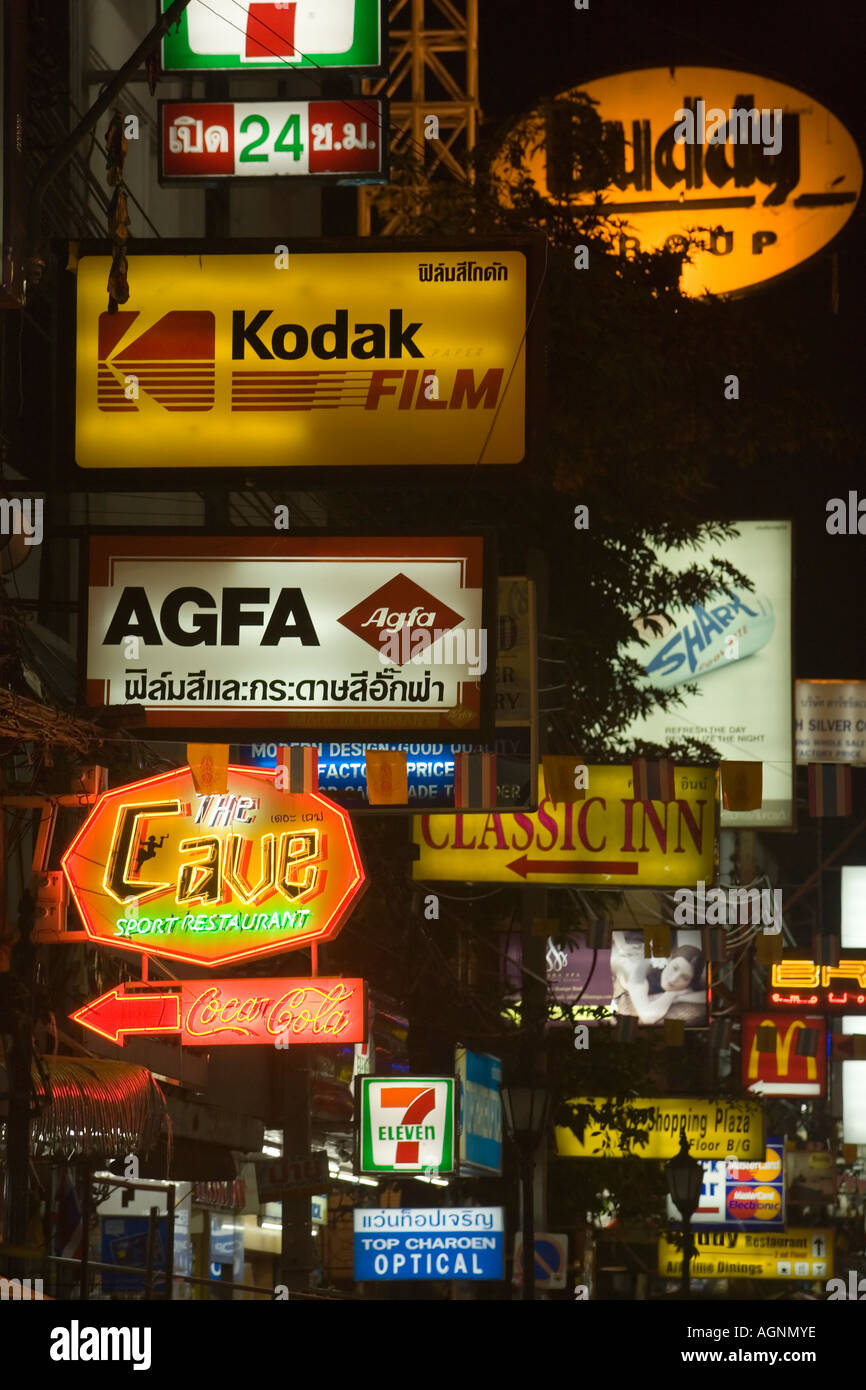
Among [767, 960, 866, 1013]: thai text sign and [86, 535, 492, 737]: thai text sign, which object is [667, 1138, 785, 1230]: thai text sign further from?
[86, 535, 492, 737]: thai text sign

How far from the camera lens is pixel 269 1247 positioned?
2722 cm

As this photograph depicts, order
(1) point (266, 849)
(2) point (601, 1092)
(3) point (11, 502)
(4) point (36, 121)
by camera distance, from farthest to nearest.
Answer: (2) point (601, 1092) < (4) point (36, 121) < (1) point (266, 849) < (3) point (11, 502)

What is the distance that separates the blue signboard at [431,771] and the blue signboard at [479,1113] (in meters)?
5.08

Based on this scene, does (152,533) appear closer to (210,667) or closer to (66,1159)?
(210,667)

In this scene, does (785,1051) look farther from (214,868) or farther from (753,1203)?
(214,868)

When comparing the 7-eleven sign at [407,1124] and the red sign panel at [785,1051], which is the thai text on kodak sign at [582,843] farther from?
the red sign panel at [785,1051]

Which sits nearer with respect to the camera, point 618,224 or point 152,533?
point 152,533

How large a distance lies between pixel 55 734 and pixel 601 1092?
14.1 m

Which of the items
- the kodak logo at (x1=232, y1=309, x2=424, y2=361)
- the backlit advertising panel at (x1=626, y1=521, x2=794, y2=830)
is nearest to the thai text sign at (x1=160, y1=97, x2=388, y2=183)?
the kodak logo at (x1=232, y1=309, x2=424, y2=361)

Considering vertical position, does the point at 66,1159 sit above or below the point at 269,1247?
above

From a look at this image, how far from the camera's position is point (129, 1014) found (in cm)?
1163

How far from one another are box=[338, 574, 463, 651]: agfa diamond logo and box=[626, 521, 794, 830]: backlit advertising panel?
14.8 metres

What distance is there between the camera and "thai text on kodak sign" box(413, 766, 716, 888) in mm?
17500
